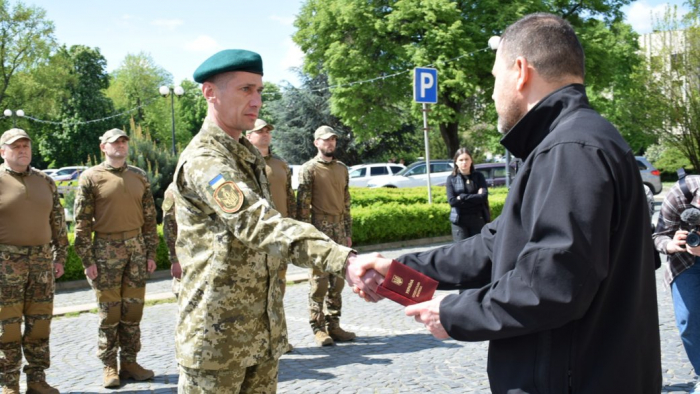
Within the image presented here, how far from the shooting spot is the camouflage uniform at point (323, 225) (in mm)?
7066

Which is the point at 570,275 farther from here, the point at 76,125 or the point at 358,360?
the point at 76,125

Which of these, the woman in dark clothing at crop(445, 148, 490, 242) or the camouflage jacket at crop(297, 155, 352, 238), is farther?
the woman in dark clothing at crop(445, 148, 490, 242)

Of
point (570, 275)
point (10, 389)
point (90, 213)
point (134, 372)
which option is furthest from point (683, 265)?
point (10, 389)

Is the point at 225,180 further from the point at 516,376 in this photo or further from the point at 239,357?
the point at 516,376

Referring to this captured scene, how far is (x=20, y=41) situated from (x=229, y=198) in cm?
5468

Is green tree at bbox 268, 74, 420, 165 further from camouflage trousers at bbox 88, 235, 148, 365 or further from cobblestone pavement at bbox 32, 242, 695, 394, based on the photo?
camouflage trousers at bbox 88, 235, 148, 365

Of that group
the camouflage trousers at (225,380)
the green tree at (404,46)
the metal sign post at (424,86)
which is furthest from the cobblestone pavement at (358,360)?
the green tree at (404,46)

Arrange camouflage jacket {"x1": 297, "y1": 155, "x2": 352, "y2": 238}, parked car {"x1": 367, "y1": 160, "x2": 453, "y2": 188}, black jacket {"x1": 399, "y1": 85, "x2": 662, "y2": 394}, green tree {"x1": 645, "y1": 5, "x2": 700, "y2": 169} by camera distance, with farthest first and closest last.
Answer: parked car {"x1": 367, "y1": 160, "x2": 453, "y2": 188}
green tree {"x1": 645, "y1": 5, "x2": 700, "y2": 169}
camouflage jacket {"x1": 297, "y1": 155, "x2": 352, "y2": 238}
black jacket {"x1": 399, "y1": 85, "x2": 662, "y2": 394}

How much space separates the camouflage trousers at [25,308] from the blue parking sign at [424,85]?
10.0m

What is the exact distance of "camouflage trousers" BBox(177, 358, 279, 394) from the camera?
2.85m

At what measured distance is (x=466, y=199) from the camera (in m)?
9.12

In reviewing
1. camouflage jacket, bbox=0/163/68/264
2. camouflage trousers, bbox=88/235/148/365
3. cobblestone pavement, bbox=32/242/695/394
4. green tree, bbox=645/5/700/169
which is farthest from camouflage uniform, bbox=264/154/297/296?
green tree, bbox=645/5/700/169

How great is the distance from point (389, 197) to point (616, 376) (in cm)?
1817

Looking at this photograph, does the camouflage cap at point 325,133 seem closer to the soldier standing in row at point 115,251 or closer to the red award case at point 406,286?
the soldier standing in row at point 115,251
